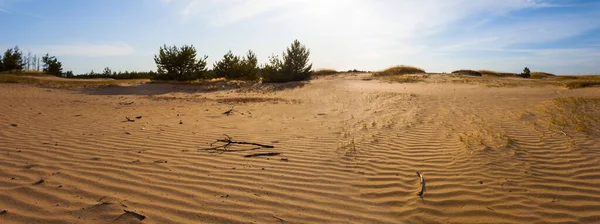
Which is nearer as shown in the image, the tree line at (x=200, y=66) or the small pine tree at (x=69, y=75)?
the tree line at (x=200, y=66)

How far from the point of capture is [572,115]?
788 cm

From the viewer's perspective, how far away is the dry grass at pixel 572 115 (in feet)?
21.6

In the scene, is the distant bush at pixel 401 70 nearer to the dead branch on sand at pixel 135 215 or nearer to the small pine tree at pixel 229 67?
the small pine tree at pixel 229 67

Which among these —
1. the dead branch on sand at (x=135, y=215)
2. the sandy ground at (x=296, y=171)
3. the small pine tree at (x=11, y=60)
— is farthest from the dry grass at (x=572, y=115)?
the small pine tree at (x=11, y=60)

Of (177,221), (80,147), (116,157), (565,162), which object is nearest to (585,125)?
(565,162)

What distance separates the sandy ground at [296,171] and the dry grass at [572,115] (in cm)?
25

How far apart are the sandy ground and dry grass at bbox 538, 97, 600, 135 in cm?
25

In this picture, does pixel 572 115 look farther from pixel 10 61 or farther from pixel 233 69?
pixel 10 61

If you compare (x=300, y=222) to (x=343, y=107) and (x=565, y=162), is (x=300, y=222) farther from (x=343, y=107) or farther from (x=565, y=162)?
(x=343, y=107)

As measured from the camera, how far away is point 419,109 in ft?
32.5

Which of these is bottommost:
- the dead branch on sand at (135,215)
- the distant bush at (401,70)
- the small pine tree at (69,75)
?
the dead branch on sand at (135,215)

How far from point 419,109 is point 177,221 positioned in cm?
839

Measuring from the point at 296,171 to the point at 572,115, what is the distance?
730 centimetres

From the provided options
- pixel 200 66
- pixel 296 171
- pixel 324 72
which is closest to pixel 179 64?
pixel 200 66
